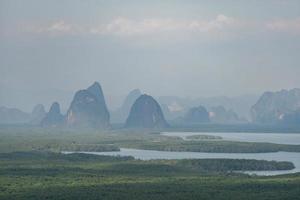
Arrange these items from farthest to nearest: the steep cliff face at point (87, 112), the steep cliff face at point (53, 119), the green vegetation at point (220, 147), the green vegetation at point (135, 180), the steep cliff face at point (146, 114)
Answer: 1. the steep cliff face at point (53, 119)
2. the steep cliff face at point (146, 114)
3. the steep cliff face at point (87, 112)
4. the green vegetation at point (220, 147)
5. the green vegetation at point (135, 180)

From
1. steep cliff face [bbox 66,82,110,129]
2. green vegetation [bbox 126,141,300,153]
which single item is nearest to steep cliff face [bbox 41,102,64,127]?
steep cliff face [bbox 66,82,110,129]

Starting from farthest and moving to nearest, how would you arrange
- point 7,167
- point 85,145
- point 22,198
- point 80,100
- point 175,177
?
point 80,100
point 85,145
point 7,167
point 175,177
point 22,198

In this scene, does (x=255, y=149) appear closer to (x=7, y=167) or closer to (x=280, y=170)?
(x=280, y=170)

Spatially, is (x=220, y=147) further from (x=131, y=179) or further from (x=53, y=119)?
(x=53, y=119)

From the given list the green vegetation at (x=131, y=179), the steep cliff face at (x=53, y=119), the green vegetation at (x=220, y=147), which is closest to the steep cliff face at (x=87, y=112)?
the steep cliff face at (x=53, y=119)

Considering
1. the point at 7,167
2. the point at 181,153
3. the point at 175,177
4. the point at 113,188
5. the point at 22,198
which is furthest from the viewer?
the point at 181,153

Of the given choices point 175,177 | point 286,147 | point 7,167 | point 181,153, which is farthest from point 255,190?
point 286,147

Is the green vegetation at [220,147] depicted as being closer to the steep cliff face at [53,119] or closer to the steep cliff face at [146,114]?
the steep cliff face at [146,114]
